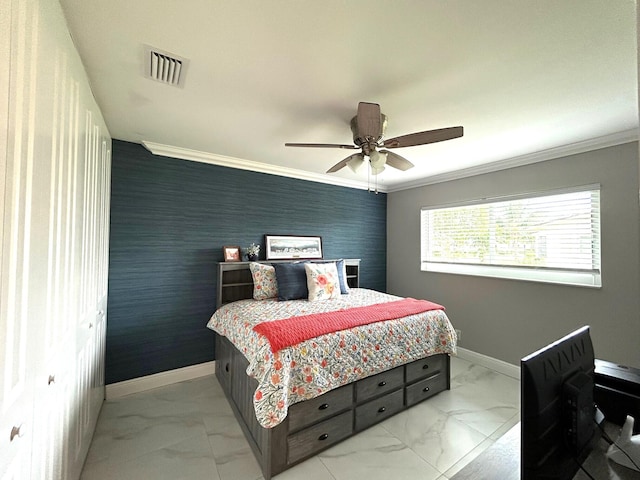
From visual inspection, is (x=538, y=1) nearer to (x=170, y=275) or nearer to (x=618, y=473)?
(x=618, y=473)

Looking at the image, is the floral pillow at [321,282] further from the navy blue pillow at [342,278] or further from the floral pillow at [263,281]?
the floral pillow at [263,281]

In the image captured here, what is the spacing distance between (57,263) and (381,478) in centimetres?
211

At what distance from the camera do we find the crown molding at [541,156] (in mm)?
2316

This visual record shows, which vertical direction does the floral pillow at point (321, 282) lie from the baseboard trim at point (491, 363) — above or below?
above

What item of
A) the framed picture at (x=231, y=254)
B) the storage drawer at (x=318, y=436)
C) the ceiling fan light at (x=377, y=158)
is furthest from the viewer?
the framed picture at (x=231, y=254)

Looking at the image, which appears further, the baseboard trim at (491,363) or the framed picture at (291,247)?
the framed picture at (291,247)

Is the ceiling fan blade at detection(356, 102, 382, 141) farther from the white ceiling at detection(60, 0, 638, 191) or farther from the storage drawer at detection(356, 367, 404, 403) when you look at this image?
the storage drawer at detection(356, 367, 404, 403)

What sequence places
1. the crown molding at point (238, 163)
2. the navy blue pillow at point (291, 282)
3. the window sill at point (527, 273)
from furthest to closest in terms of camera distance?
the navy blue pillow at point (291, 282)
the crown molding at point (238, 163)
the window sill at point (527, 273)

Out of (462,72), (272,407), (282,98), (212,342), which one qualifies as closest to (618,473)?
(272,407)

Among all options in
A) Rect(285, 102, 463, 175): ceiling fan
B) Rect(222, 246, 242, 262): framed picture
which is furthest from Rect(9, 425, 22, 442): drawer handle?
Rect(222, 246, 242, 262): framed picture

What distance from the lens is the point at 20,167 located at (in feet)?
2.51

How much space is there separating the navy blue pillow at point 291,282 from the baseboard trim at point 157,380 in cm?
117

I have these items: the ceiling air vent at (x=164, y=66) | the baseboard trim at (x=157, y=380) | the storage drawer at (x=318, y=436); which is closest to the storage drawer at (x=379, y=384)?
the storage drawer at (x=318, y=436)

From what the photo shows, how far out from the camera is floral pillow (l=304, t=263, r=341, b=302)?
9.43 feet
